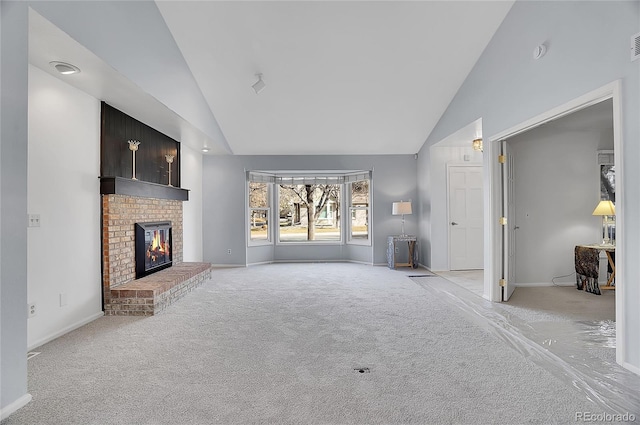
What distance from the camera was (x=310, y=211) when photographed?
8.23 m

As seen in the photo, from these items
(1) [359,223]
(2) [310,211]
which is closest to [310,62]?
(2) [310,211]

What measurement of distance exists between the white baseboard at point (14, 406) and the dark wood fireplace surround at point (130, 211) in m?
1.86

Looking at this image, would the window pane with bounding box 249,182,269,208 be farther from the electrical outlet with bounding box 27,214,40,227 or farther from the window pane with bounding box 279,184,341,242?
the electrical outlet with bounding box 27,214,40,227

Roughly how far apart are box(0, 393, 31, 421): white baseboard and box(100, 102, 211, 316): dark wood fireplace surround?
186 centimetres

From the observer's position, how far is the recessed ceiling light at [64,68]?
3.02 meters

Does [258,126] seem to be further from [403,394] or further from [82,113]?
[403,394]

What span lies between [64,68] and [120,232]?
2.00 m

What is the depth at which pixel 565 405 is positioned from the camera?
2.05 meters

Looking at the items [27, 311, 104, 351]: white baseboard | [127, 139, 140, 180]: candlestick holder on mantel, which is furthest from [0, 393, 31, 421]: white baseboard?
[127, 139, 140, 180]: candlestick holder on mantel

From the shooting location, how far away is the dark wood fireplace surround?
159 inches

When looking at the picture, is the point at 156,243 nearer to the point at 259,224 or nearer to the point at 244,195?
the point at 244,195

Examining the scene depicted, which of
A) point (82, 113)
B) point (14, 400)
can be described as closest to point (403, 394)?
point (14, 400)

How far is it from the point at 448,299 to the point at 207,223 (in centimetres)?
506

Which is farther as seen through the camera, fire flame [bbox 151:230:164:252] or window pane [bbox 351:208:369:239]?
window pane [bbox 351:208:369:239]
